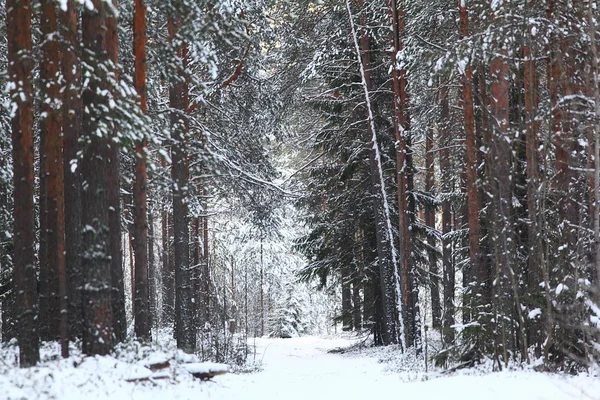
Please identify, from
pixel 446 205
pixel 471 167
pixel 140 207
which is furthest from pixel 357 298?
pixel 140 207

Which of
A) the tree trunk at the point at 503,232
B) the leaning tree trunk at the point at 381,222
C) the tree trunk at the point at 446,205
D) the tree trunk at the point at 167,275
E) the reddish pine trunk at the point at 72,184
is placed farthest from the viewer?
the tree trunk at the point at 167,275

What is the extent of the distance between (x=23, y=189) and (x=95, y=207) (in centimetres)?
111

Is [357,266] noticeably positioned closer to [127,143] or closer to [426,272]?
[426,272]

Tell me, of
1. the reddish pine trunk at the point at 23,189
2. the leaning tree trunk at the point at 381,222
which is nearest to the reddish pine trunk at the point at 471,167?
the leaning tree trunk at the point at 381,222

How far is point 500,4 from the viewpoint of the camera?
1034 centimetres

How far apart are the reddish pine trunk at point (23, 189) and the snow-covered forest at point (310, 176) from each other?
0.10 ft

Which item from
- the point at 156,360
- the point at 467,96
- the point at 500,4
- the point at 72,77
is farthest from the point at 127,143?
the point at 467,96

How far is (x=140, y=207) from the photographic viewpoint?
A: 38.0ft

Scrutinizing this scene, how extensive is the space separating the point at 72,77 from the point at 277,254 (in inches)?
1213

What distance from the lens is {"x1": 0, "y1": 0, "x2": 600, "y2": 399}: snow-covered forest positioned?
825cm

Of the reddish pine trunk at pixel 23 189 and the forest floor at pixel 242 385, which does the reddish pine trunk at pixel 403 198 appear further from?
the reddish pine trunk at pixel 23 189

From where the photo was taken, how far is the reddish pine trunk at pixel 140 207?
11344 mm

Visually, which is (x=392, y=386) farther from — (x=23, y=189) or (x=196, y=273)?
(x=196, y=273)

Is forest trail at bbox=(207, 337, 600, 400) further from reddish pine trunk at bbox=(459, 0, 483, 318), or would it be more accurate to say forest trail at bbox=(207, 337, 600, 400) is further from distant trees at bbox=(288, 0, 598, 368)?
reddish pine trunk at bbox=(459, 0, 483, 318)
